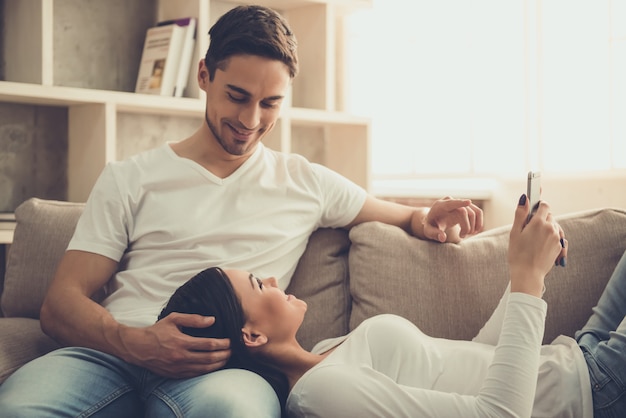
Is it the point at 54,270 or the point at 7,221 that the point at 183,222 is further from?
the point at 7,221

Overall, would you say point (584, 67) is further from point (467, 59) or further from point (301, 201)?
point (301, 201)

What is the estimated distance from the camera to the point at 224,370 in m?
1.63

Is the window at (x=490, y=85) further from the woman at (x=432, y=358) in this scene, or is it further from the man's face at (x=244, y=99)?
the woman at (x=432, y=358)

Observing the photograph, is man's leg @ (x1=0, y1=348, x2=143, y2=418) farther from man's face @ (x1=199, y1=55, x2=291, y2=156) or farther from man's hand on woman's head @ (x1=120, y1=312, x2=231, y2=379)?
man's face @ (x1=199, y1=55, x2=291, y2=156)

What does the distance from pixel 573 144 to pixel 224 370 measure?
8.18ft

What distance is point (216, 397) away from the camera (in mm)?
1510

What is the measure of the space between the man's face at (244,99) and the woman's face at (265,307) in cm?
45

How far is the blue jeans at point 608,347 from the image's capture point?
1.63 meters

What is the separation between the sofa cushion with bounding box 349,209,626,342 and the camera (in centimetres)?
198

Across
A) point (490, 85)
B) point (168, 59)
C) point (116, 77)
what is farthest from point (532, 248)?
point (490, 85)

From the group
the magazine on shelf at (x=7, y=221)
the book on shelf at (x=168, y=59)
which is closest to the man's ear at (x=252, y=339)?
the magazine on shelf at (x=7, y=221)

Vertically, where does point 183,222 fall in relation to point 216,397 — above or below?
above

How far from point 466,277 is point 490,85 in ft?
7.28

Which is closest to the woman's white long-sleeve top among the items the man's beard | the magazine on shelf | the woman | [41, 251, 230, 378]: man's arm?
the woman
